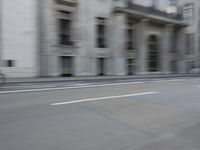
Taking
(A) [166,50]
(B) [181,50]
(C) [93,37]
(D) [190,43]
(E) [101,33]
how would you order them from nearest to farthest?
1. (C) [93,37]
2. (E) [101,33]
3. (A) [166,50]
4. (B) [181,50]
5. (D) [190,43]

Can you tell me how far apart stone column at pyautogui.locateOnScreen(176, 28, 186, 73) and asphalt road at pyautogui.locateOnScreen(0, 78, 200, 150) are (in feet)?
92.3

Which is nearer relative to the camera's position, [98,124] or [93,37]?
[98,124]

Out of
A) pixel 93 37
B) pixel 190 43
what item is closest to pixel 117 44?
pixel 93 37

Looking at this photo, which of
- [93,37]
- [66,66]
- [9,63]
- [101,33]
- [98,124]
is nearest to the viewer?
[98,124]

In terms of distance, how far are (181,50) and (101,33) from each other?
45.0 ft

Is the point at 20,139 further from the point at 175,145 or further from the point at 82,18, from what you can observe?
the point at 82,18

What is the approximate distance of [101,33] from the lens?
1088 inches

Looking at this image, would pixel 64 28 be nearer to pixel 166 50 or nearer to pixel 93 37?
pixel 93 37

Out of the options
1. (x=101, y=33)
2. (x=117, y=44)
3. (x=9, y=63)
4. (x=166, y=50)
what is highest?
(x=101, y=33)

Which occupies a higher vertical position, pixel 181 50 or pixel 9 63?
pixel 181 50

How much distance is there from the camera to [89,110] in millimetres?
7660

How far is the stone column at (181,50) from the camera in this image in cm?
3669

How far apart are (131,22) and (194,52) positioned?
13.3 m

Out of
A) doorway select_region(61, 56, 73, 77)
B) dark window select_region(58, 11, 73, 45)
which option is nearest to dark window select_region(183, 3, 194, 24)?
dark window select_region(58, 11, 73, 45)
